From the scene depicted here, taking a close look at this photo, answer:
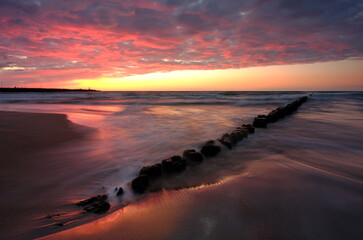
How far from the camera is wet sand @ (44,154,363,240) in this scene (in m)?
1.53

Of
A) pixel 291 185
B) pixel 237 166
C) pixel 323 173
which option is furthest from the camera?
pixel 237 166

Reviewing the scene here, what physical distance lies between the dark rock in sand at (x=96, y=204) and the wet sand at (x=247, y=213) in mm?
155

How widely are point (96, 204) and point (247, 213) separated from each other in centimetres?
152

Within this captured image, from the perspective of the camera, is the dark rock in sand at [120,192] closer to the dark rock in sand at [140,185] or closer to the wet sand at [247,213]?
the dark rock in sand at [140,185]

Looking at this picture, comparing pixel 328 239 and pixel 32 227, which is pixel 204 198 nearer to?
pixel 328 239

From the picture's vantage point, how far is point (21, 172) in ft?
8.70

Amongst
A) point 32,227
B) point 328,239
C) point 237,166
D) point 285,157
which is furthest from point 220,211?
point 285,157

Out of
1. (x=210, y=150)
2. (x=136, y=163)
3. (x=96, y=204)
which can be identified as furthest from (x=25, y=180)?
(x=210, y=150)

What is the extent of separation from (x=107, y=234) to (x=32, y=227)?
2.31 feet

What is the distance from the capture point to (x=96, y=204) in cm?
190

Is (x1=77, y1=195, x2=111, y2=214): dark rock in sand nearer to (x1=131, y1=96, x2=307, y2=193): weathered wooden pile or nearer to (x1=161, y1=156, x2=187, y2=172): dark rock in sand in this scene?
(x1=131, y1=96, x2=307, y2=193): weathered wooden pile

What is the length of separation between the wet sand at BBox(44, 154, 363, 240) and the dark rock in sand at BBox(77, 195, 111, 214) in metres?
0.16

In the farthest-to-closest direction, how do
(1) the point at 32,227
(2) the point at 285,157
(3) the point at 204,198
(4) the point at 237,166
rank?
1. (2) the point at 285,157
2. (4) the point at 237,166
3. (3) the point at 204,198
4. (1) the point at 32,227

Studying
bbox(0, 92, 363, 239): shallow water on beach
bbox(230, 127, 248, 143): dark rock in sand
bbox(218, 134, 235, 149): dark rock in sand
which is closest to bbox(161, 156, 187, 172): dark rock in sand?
bbox(0, 92, 363, 239): shallow water on beach
